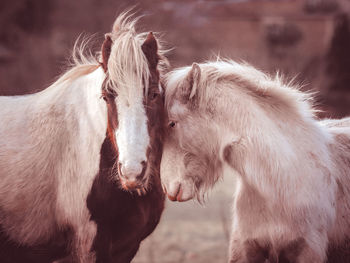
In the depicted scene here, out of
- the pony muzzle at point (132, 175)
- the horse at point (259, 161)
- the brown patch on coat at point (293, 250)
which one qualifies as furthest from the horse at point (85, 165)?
the brown patch on coat at point (293, 250)

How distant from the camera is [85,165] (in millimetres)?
3328

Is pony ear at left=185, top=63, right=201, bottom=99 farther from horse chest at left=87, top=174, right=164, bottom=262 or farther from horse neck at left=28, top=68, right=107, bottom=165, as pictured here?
horse chest at left=87, top=174, right=164, bottom=262

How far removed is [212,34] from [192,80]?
22159mm

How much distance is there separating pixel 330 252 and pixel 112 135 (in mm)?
1836

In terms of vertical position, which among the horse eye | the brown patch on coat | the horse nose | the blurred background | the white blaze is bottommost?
the blurred background

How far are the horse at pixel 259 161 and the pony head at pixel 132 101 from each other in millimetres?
233

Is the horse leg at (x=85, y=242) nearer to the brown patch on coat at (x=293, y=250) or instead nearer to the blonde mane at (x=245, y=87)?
the blonde mane at (x=245, y=87)

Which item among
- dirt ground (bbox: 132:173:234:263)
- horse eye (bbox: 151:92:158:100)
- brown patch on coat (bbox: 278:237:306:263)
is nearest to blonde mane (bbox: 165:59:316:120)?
horse eye (bbox: 151:92:158:100)

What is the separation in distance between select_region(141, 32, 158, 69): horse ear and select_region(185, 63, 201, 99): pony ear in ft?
0.89

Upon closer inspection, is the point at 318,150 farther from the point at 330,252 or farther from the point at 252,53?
the point at 252,53

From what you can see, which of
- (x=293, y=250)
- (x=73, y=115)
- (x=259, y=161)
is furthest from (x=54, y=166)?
(x=293, y=250)

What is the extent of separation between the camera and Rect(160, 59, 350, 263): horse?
3307 mm

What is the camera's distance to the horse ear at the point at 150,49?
329 cm

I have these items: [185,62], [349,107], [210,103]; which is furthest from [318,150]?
[185,62]
